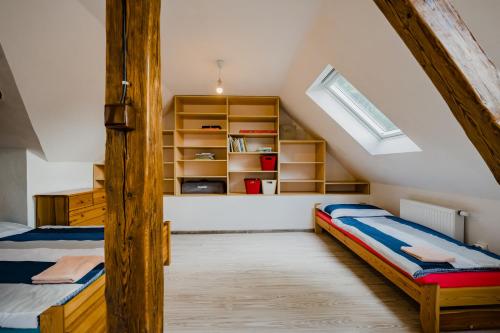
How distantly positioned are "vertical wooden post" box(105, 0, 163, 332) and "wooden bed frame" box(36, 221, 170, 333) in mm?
357

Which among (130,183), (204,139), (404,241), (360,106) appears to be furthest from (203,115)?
(404,241)

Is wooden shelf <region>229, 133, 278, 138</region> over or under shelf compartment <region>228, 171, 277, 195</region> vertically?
over

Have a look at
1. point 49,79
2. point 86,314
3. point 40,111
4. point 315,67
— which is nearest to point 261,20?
point 315,67

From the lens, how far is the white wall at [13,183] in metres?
2.31

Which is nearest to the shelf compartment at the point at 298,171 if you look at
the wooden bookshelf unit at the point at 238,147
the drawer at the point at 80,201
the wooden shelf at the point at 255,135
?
the wooden bookshelf unit at the point at 238,147

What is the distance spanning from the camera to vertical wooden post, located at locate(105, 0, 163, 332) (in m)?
0.85

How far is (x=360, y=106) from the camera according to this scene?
2893 mm

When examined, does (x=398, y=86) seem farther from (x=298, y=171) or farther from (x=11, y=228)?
(x=11, y=228)

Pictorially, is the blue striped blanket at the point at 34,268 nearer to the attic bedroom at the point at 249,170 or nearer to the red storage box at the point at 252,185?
the attic bedroom at the point at 249,170

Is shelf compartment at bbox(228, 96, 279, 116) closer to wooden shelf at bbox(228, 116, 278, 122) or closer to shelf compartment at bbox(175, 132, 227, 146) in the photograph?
wooden shelf at bbox(228, 116, 278, 122)

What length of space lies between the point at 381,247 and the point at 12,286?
8.37 feet

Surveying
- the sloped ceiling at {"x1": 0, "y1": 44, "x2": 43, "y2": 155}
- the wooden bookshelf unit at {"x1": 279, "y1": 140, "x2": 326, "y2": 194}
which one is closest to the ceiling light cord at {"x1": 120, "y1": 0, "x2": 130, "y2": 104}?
the sloped ceiling at {"x1": 0, "y1": 44, "x2": 43, "y2": 155}

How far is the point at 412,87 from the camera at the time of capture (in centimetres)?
164

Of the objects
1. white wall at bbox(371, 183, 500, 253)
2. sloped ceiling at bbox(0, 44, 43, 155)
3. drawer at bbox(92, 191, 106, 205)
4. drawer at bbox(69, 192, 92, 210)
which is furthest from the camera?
drawer at bbox(92, 191, 106, 205)
